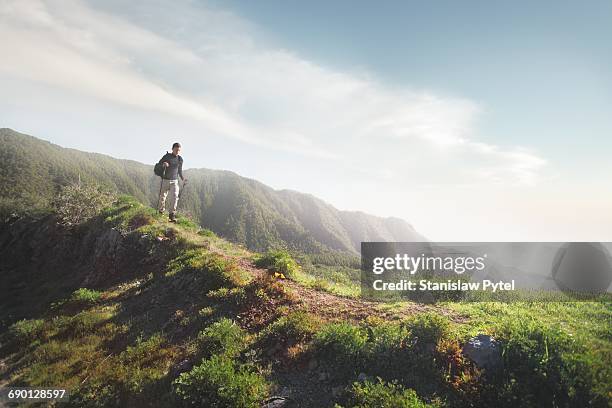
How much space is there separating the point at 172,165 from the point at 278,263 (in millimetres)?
8617

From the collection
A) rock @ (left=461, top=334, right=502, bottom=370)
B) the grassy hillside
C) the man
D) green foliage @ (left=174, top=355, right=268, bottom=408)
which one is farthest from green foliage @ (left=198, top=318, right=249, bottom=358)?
the man

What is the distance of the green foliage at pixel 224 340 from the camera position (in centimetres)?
998

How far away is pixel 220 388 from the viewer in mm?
7762

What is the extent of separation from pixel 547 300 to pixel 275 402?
37.4ft

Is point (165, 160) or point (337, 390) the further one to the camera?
point (165, 160)

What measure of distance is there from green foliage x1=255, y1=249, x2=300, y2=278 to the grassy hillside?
0.07 metres

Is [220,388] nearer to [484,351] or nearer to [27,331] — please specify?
[484,351]

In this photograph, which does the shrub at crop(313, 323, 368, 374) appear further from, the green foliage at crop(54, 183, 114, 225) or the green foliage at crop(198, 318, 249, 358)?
the green foliage at crop(54, 183, 114, 225)

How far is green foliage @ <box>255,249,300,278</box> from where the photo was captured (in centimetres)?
1612

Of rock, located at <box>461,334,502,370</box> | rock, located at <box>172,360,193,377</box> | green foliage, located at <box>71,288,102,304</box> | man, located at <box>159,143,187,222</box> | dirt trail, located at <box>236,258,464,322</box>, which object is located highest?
man, located at <box>159,143,187,222</box>

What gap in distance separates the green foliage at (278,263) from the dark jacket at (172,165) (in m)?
6.83

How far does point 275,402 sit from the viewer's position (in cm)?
801

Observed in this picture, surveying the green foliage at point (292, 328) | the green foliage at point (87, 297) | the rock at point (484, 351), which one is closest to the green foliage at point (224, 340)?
the green foliage at point (292, 328)

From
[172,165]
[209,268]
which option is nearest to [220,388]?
[209,268]
